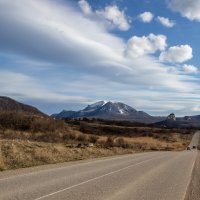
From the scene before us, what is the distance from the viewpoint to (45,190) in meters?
14.4

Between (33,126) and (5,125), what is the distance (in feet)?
A: 15.4

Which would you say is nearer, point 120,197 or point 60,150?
point 120,197

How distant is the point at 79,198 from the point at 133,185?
15.3 feet

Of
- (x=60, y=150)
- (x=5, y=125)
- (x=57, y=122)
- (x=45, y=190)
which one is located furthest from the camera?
(x=57, y=122)

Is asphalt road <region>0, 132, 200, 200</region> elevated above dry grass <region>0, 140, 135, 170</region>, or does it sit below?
below

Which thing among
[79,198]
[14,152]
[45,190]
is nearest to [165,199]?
[79,198]

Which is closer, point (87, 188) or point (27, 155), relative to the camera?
point (87, 188)

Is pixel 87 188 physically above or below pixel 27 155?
below

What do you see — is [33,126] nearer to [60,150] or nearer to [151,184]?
[60,150]

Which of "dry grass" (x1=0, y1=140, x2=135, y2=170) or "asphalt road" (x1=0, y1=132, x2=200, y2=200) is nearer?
"asphalt road" (x1=0, y1=132, x2=200, y2=200)

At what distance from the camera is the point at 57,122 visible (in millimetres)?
91125

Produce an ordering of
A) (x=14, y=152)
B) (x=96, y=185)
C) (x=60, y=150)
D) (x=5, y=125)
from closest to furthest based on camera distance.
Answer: (x=96, y=185), (x=14, y=152), (x=60, y=150), (x=5, y=125)

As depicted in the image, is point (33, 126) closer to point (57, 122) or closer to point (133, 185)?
point (57, 122)

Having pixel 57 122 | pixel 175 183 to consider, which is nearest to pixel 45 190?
pixel 175 183
